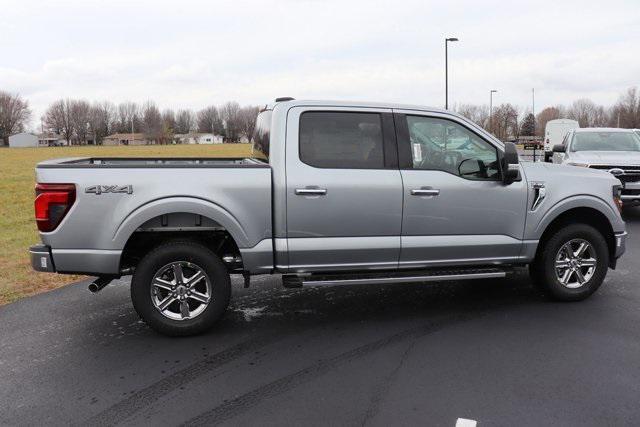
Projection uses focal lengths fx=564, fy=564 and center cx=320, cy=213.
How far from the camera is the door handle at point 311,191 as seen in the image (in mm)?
4829

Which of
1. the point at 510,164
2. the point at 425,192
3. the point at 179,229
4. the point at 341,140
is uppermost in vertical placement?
the point at 341,140

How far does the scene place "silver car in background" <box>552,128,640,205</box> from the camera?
1106cm

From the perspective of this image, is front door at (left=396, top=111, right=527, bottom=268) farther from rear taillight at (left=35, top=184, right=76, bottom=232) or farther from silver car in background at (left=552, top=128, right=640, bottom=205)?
silver car in background at (left=552, top=128, right=640, bottom=205)

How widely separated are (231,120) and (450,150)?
149042mm

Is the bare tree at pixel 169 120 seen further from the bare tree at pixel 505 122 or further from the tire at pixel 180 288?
the tire at pixel 180 288

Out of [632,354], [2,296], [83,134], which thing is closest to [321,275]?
[632,354]

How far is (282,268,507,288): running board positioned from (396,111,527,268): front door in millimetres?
95

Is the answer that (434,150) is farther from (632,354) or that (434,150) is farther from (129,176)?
(129,176)

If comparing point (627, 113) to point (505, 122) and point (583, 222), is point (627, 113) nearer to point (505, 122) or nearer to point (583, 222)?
point (505, 122)

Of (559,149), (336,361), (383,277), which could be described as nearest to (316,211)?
(383,277)

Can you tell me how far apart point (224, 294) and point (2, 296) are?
304 cm

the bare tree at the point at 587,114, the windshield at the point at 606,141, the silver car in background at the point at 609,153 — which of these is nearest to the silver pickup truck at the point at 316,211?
the silver car in background at the point at 609,153

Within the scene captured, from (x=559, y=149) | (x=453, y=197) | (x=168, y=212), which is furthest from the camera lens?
(x=559, y=149)

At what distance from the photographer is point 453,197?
518 cm
